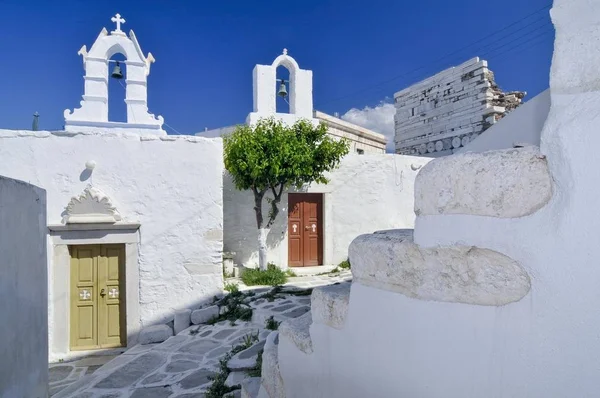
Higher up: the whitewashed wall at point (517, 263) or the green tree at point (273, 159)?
the green tree at point (273, 159)

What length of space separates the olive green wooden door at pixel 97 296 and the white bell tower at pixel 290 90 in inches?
189

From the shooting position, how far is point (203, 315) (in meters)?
5.88

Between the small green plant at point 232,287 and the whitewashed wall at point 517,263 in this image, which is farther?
the small green plant at point 232,287

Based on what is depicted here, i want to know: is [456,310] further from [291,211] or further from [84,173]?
[291,211]

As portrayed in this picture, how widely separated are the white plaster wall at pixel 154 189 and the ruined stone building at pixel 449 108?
6849 millimetres

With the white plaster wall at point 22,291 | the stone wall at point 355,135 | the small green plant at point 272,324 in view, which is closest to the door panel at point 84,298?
the white plaster wall at point 22,291

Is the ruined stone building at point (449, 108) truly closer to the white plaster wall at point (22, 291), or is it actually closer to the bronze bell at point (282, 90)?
the bronze bell at point (282, 90)

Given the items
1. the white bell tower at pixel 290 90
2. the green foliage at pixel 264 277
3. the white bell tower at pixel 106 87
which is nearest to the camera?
the white bell tower at pixel 106 87

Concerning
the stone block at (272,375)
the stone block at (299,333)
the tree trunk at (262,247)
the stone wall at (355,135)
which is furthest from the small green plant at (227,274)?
the stone wall at (355,135)

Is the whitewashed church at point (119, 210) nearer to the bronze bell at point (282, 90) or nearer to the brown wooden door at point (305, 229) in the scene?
the brown wooden door at point (305, 229)

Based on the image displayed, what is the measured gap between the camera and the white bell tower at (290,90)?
29.6 feet

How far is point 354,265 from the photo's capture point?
1.46m

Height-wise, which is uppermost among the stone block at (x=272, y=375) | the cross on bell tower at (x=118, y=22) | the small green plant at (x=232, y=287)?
the cross on bell tower at (x=118, y=22)

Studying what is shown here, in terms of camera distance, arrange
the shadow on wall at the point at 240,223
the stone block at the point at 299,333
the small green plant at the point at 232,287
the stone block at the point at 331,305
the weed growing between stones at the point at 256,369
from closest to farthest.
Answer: the stone block at the point at 331,305, the stone block at the point at 299,333, the weed growing between stones at the point at 256,369, the small green plant at the point at 232,287, the shadow on wall at the point at 240,223
